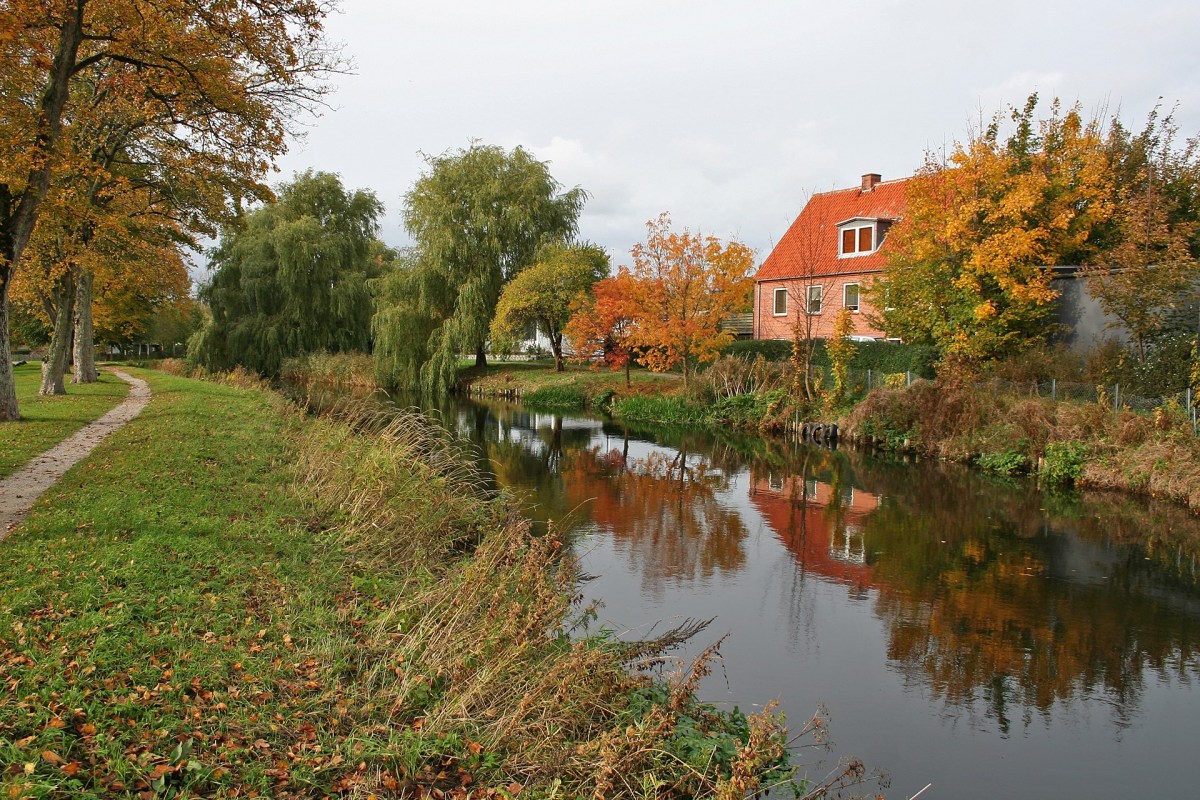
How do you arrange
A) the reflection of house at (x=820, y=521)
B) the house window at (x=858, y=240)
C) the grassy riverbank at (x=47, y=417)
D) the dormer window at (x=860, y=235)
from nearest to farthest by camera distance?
the reflection of house at (x=820, y=521) < the grassy riverbank at (x=47, y=417) < the dormer window at (x=860, y=235) < the house window at (x=858, y=240)

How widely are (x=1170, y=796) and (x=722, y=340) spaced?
22461 millimetres

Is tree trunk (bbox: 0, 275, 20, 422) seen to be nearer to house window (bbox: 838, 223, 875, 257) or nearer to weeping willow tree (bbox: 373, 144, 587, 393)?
weeping willow tree (bbox: 373, 144, 587, 393)

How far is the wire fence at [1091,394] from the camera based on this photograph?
49.9 feet

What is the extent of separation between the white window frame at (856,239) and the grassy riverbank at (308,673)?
26.7 m

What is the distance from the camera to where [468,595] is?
6.54 meters

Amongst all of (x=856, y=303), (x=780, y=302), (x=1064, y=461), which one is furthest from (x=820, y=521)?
(x=780, y=302)

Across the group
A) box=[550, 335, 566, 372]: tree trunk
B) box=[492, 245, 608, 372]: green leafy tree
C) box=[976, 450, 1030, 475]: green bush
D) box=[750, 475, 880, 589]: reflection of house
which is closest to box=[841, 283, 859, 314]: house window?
box=[492, 245, 608, 372]: green leafy tree

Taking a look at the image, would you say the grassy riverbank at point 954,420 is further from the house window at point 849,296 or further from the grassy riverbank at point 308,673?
the grassy riverbank at point 308,673

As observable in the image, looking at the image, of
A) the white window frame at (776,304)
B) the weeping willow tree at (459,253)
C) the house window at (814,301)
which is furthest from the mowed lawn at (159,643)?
the white window frame at (776,304)

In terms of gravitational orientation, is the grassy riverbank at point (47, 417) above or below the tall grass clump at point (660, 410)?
above

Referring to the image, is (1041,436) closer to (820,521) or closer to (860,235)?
(820,521)

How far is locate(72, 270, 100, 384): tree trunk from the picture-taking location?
21547 mm

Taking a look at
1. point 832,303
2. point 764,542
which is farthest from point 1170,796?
point 832,303

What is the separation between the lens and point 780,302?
1353 inches
